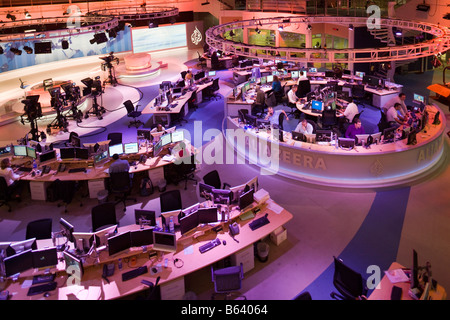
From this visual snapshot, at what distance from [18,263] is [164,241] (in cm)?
231

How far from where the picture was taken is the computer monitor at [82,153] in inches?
405

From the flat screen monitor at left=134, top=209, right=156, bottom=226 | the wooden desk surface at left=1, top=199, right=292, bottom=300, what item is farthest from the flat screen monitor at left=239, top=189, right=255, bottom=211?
the flat screen monitor at left=134, top=209, right=156, bottom=226

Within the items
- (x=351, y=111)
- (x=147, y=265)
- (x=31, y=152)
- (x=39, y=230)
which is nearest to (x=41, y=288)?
(x=39, y=230)

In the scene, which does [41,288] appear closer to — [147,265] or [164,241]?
[147,265]

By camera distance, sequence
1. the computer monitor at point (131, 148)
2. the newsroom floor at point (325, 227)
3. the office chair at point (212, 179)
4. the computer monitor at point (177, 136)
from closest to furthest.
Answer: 1. the newsroom floor at point (325, 227)
2. the office chair at point (212, 179)
3. the computer monitor at point (131, 148)
4. the computer monitor at point (177, 136)

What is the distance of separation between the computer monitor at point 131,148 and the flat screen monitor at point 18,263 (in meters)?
4.28

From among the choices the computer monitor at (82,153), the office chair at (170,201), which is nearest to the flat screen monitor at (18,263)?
the office chair at (170,201)

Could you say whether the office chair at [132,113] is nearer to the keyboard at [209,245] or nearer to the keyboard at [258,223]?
the keyboard at [258,223]

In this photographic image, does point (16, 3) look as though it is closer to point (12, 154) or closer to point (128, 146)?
point (12, 154)

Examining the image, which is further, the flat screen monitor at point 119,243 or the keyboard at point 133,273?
the flat screen monitor at point 119,243

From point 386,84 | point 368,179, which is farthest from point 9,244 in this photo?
point 386,84

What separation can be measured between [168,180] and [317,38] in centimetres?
1472

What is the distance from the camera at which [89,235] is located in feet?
22.6

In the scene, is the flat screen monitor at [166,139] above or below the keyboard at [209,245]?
above
